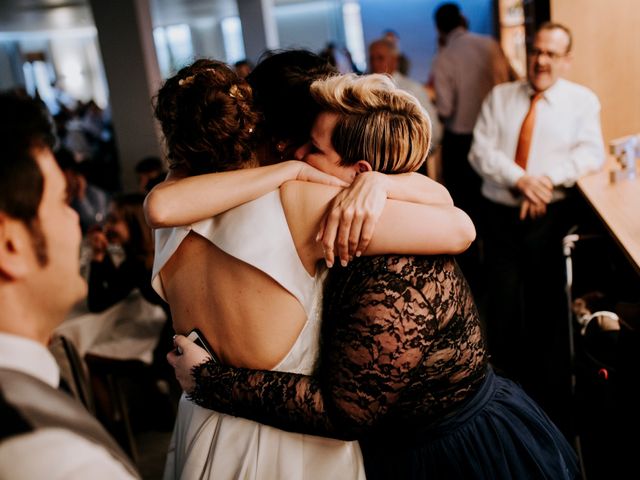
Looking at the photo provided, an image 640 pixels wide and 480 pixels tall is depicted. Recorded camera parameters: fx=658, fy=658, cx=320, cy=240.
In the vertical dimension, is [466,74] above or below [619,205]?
above

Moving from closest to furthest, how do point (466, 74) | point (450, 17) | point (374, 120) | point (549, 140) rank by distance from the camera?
point (374, 120)
point (549, 140)
point (466, 74)
point (450, 17)

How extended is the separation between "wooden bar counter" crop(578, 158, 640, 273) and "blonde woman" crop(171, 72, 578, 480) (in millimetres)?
950

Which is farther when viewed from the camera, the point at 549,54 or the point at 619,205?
the point at 549,54

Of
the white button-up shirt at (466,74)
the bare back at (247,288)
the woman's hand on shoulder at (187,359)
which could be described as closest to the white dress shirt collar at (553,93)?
the white button-up shirt at (466,74)

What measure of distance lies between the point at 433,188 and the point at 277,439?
0.59 metres

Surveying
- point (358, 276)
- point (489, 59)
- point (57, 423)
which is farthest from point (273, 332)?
point (489, 59)

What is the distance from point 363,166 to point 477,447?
614 millimetres

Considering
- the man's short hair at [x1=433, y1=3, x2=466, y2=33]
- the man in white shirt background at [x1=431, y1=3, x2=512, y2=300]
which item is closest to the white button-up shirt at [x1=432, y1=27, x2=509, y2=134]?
the man in white shirt background at [x1=431, y1=3, x2=512, y2=300]

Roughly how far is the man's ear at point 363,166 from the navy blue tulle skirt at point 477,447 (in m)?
0.53

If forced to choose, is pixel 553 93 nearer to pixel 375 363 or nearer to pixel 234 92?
pixel 234 92

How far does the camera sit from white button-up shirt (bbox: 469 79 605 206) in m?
3.40

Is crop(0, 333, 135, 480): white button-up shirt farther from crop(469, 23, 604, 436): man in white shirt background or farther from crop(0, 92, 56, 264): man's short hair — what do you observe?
crop(469, 23, 604, 436): man in white shirt background

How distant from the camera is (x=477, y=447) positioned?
134 centimetres

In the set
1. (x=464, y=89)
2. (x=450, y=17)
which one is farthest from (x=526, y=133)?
(x=450, y=17)
